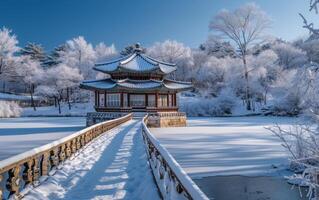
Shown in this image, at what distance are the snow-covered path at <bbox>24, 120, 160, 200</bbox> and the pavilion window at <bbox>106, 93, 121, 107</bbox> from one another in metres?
25.1

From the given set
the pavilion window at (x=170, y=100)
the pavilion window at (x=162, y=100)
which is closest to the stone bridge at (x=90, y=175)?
the pavilion window at (x=162, y=100)

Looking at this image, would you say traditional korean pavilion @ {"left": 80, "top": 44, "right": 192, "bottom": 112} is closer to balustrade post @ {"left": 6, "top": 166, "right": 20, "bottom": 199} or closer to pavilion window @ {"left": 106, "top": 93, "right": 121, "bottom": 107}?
pavilion window @ {"left": 106, "top": 93, "right": 121, "bottom": 107}

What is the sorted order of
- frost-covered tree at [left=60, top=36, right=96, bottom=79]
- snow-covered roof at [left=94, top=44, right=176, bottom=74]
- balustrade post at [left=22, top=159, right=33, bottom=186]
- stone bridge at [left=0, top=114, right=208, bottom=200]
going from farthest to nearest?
frost-covered tree at [left=60, top=36, right=96, bottom=79] < snow-covered roof at [left=94, top=44, right=176, bottom=74] < balustrade post at [left=22, top=159, right=33, bottom=186] < stone bridge at [left=0, top=114, right=208, bottom=200]

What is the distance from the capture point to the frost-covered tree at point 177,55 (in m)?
73.6

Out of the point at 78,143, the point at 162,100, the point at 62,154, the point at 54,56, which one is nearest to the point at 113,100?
the point at 162,100

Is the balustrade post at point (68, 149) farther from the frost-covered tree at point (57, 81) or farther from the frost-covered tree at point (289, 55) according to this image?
the frost-covered tree at point (289, 55)

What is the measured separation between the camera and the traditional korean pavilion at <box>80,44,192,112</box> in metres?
36.1

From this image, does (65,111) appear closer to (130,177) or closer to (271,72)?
(271,72)

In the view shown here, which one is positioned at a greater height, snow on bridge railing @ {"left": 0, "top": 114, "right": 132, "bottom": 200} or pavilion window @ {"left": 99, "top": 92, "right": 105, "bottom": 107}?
pavilion window @ {"left": 99, "top": 92, "right": 105, "bottom": 107}

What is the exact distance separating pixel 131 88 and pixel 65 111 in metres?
29.3

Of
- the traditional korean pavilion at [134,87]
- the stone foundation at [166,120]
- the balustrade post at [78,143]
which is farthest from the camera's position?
the traditional korean pavilion at [134,87]

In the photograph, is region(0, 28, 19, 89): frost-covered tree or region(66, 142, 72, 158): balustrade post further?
region(0, 28, 19, 89): frost-covered tree

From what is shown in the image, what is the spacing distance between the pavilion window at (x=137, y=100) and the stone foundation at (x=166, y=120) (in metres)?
4.05

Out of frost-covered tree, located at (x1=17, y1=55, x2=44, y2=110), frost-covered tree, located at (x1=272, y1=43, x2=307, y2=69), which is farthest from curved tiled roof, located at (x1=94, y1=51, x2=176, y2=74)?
frost-covered tree, located at (x1=272, y1=43, x2=307, y2=69)
